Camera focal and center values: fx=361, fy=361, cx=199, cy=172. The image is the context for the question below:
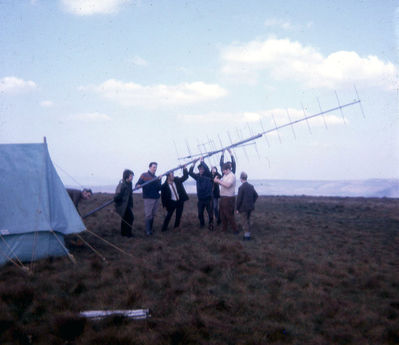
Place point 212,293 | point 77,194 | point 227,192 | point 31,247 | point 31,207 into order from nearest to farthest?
1. point 212,293
2. point 31,247
3. point 31,207
4. point 77,194
5. point 227,192

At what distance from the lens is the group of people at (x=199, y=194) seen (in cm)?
1101

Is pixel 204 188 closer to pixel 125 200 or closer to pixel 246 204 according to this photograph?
pixel 246 204

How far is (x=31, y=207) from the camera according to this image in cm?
820

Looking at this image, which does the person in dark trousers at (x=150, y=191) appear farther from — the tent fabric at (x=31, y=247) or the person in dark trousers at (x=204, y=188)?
the tent fabric at (x=31, y=247)

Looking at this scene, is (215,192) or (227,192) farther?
(215,192)

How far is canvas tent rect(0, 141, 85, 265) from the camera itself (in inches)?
312

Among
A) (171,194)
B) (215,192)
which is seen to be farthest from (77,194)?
(215,192)

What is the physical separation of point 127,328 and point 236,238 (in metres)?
6.63

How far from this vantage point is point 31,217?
8.12 meters

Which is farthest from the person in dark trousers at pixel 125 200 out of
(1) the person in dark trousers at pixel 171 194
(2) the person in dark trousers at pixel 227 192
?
(2) the person in dark trousers at pixel 227 192

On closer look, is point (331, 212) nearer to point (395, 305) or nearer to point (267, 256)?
point (267, 256)

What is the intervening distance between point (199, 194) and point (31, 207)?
18.3ft

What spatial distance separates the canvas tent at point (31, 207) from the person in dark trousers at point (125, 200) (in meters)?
2.30

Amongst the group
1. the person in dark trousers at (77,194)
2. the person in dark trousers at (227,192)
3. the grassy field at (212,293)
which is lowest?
the grassy field at (212,293)
